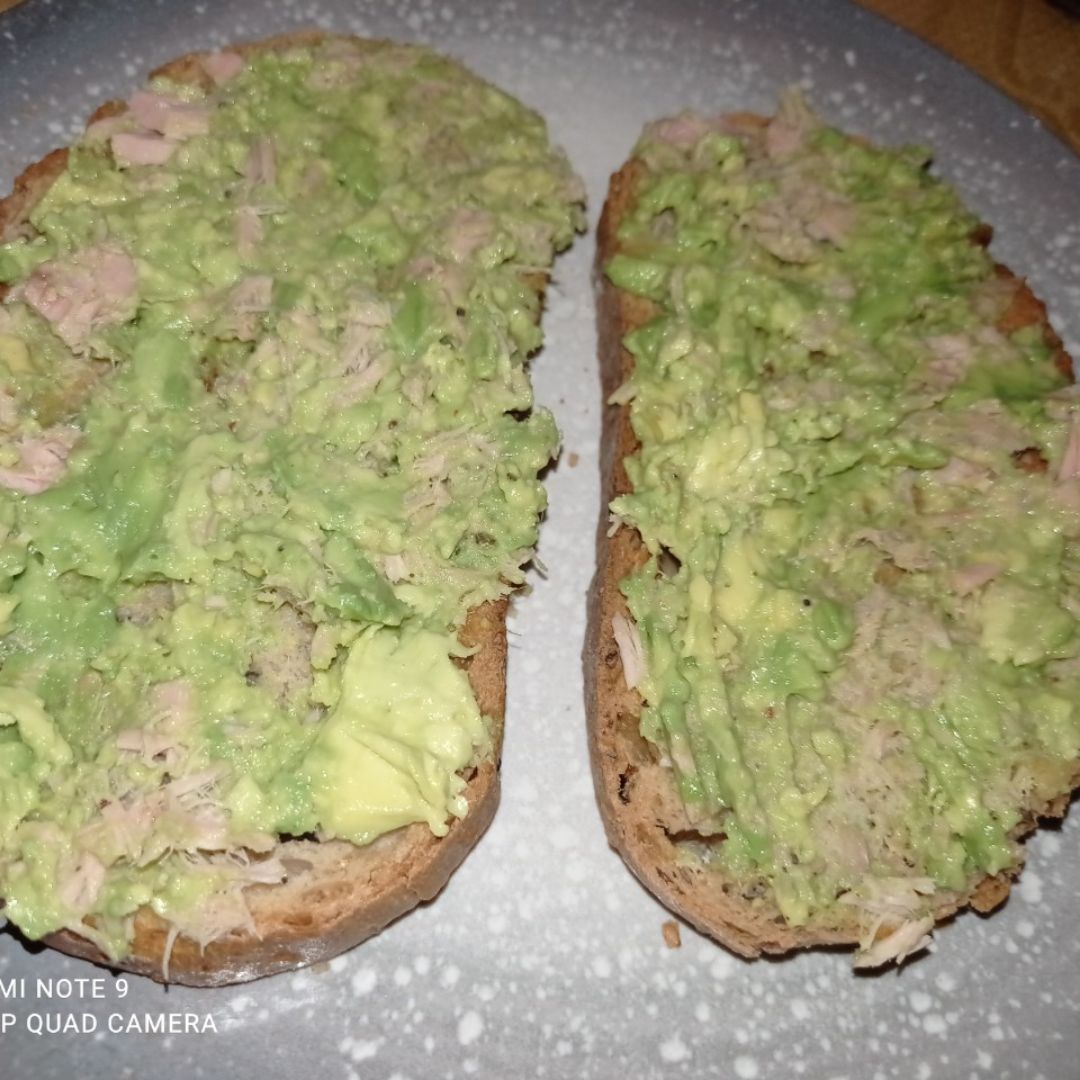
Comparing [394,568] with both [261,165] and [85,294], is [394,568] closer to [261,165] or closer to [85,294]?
[85,294]

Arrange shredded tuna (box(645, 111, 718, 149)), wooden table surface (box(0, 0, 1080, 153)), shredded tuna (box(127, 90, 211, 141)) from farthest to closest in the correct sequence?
wooden table surface (box(0, 0, 1080, 153)) → shredded tuna (box(645, 111, 718, 149)) → shredded tuna (box(127, 90, 211, 141))

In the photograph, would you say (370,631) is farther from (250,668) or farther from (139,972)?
(139,972)

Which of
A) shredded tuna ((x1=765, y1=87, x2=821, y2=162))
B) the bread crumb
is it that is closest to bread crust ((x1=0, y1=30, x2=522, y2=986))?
the bread crumb

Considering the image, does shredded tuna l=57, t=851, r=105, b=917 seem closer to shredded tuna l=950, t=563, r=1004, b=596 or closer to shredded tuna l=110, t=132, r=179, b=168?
shredded tuna l=110, t=132, r=179, b=168

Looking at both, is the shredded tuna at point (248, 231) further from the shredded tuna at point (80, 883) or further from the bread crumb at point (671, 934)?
the bread crumb at point (671, 934)

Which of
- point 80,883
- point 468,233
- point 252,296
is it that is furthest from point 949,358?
point 80,883

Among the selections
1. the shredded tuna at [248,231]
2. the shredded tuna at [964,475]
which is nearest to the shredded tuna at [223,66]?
the shredded tuna at [248,231]
